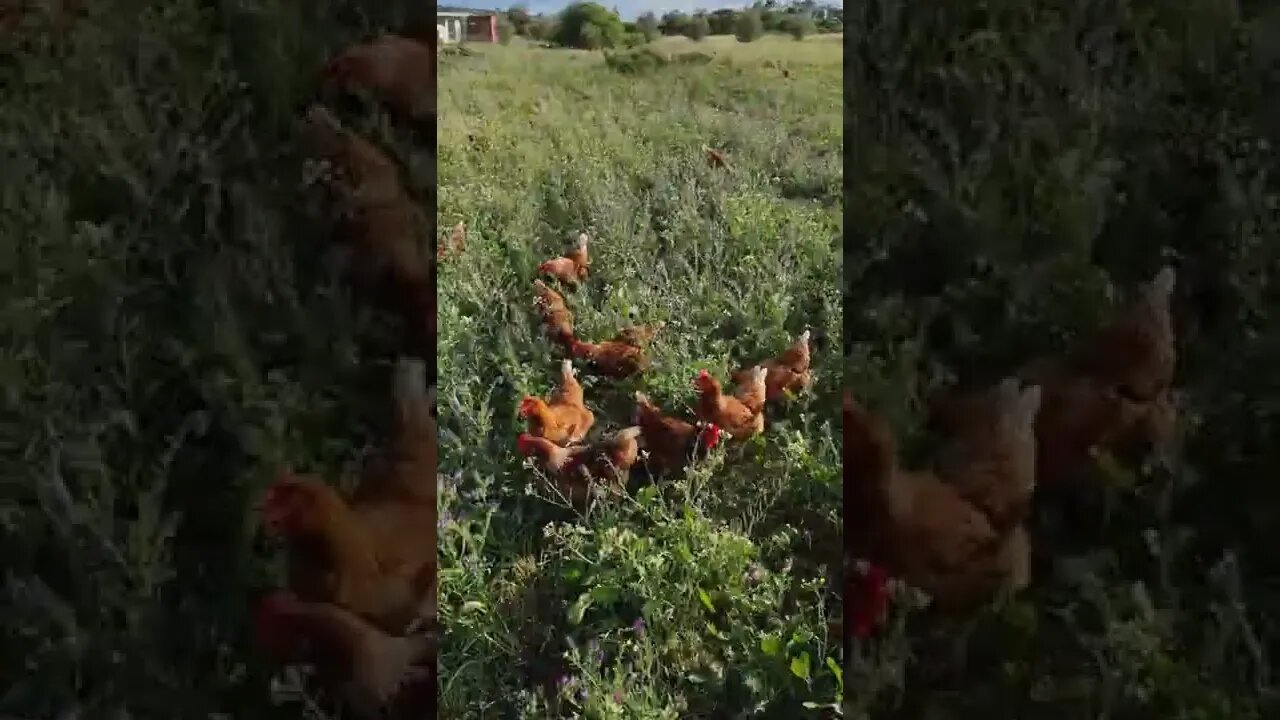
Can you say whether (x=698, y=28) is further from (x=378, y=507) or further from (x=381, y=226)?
(x=378, y=507)

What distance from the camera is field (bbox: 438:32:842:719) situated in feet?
3.88

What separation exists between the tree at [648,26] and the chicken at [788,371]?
0.42 metres

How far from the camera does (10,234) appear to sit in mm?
1102

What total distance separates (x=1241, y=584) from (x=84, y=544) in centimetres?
129

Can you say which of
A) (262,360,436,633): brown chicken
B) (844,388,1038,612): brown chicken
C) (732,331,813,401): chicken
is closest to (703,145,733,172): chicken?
(732,331,813,401): chicken

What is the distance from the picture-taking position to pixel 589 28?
1243 mm

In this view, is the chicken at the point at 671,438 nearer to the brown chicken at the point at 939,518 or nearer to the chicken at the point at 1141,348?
the brown chicken at the point at 939,518

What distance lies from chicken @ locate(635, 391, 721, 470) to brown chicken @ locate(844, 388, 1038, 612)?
A: 0.18 metres

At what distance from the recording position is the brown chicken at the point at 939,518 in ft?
3.67

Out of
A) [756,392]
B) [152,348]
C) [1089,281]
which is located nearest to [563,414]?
[756,392]

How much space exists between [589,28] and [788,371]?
503mm

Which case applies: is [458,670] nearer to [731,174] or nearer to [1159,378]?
[731,174]

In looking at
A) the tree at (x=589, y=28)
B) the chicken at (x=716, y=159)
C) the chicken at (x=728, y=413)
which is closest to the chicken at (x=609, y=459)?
the chicken at (x=728, y=413)

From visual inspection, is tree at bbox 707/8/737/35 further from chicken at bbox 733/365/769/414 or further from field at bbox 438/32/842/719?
chicken at bbox 733/365/769/414
